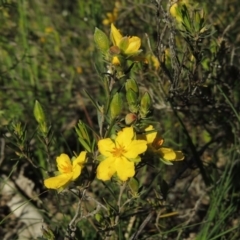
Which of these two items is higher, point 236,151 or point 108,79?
point 108,79

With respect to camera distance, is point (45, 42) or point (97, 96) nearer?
Answer: point (97, 96)

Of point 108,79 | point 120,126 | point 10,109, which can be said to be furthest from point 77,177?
point 10,109

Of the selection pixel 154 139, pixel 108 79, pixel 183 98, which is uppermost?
pixel 108 79

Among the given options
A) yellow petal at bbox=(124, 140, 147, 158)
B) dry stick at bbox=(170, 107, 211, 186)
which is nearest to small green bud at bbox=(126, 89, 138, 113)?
yellow petal at bbox=(124, 140, 147, 158)

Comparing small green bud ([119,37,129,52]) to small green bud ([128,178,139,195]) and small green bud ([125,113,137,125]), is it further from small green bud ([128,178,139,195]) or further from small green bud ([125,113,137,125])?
small green bud ([128,178,139,195])

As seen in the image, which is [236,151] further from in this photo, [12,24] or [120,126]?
[12,24]

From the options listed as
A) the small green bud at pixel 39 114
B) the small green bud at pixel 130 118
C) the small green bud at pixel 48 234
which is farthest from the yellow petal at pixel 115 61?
the small green bud at pixel 48 234

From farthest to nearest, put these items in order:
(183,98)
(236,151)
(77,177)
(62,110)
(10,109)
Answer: (62,110) < (10,109) < (236,151) < (183,98) < (77,177)

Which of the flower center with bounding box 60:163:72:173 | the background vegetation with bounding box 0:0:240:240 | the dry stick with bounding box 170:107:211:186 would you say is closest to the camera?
the flower center with bounding box 60:163:72:173
